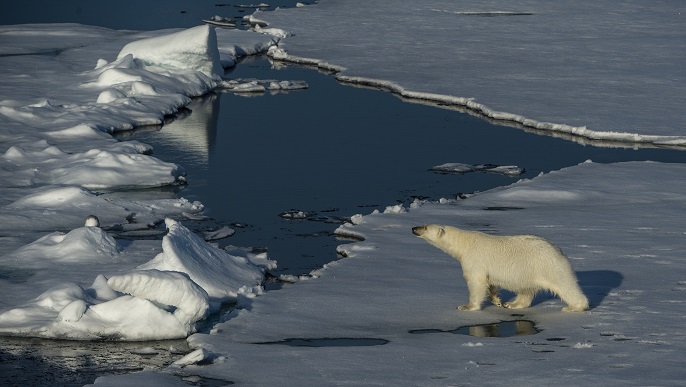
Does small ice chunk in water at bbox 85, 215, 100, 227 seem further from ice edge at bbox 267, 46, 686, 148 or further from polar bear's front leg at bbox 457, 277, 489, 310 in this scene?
ice edge at bbox 267, 46, 686, 148

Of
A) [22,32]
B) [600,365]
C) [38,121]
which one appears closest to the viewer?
[600,365]

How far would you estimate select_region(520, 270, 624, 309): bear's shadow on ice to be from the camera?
8.83 m

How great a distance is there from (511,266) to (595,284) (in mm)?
1379

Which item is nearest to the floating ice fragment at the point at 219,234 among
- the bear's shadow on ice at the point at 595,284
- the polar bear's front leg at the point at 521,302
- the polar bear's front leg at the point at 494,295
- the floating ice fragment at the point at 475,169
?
the bear's shadow on ice at the point at 595,284

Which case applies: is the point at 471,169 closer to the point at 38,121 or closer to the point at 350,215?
the point at 350,215

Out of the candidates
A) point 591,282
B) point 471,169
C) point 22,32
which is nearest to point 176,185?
point 471,169

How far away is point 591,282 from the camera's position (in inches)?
369

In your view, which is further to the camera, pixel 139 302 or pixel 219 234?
pixel 219 234

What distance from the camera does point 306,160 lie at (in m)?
15.9

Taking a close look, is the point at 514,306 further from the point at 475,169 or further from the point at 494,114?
the point at 494,114

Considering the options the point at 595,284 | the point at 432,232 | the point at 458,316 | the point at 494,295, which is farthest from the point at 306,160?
the point at 458,316

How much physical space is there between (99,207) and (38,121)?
5397mm

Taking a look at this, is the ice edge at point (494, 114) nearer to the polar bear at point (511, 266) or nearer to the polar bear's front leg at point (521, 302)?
the polar bear's front leg at point (521, 302)

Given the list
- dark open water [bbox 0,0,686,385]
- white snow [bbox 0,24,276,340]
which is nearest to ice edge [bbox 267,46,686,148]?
dark open water [bbox 0,0,686,385]
